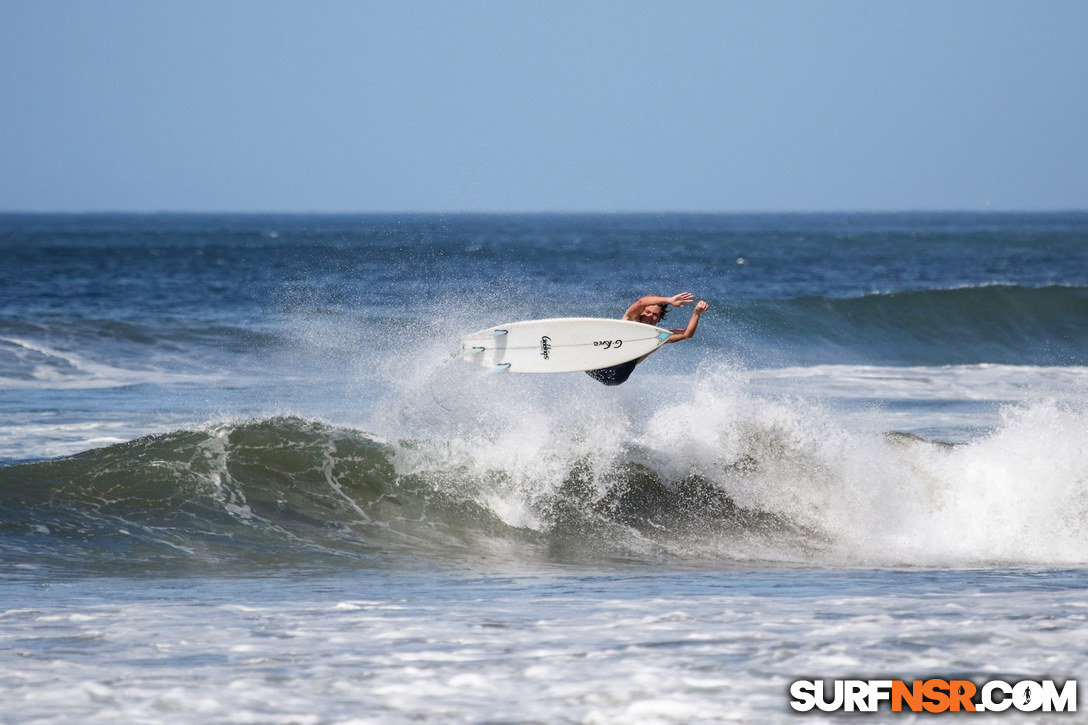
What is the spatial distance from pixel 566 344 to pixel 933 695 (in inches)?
231

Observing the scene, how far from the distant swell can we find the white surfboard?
11.9 meters

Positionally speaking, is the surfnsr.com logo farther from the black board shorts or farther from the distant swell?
the distant swell

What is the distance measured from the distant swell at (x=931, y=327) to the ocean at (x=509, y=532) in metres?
1.26

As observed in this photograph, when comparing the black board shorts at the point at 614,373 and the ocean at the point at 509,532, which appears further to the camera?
the black board shorts at the point at 614,373

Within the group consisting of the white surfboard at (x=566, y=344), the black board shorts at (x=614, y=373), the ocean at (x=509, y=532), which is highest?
the white surfboard at (x=566, y=344)

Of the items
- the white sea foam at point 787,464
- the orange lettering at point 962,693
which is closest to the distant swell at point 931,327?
the white sea foam at point 787,464

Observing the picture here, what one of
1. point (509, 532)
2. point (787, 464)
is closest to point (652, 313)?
point (787, 464)

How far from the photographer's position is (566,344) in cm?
1028

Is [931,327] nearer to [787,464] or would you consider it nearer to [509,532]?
[787,464]

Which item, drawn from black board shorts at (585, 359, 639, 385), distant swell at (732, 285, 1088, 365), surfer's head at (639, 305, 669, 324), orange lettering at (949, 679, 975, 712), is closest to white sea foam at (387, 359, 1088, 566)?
black board shorts at (585, 359, 639, 385)

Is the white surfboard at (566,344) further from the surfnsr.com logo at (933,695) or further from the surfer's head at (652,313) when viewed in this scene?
the surfnsr.com logo at (933,695)

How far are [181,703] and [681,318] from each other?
72.9 feet

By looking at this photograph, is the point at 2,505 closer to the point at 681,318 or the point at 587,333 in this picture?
the point at 587,333

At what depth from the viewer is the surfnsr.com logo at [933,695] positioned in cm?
472
